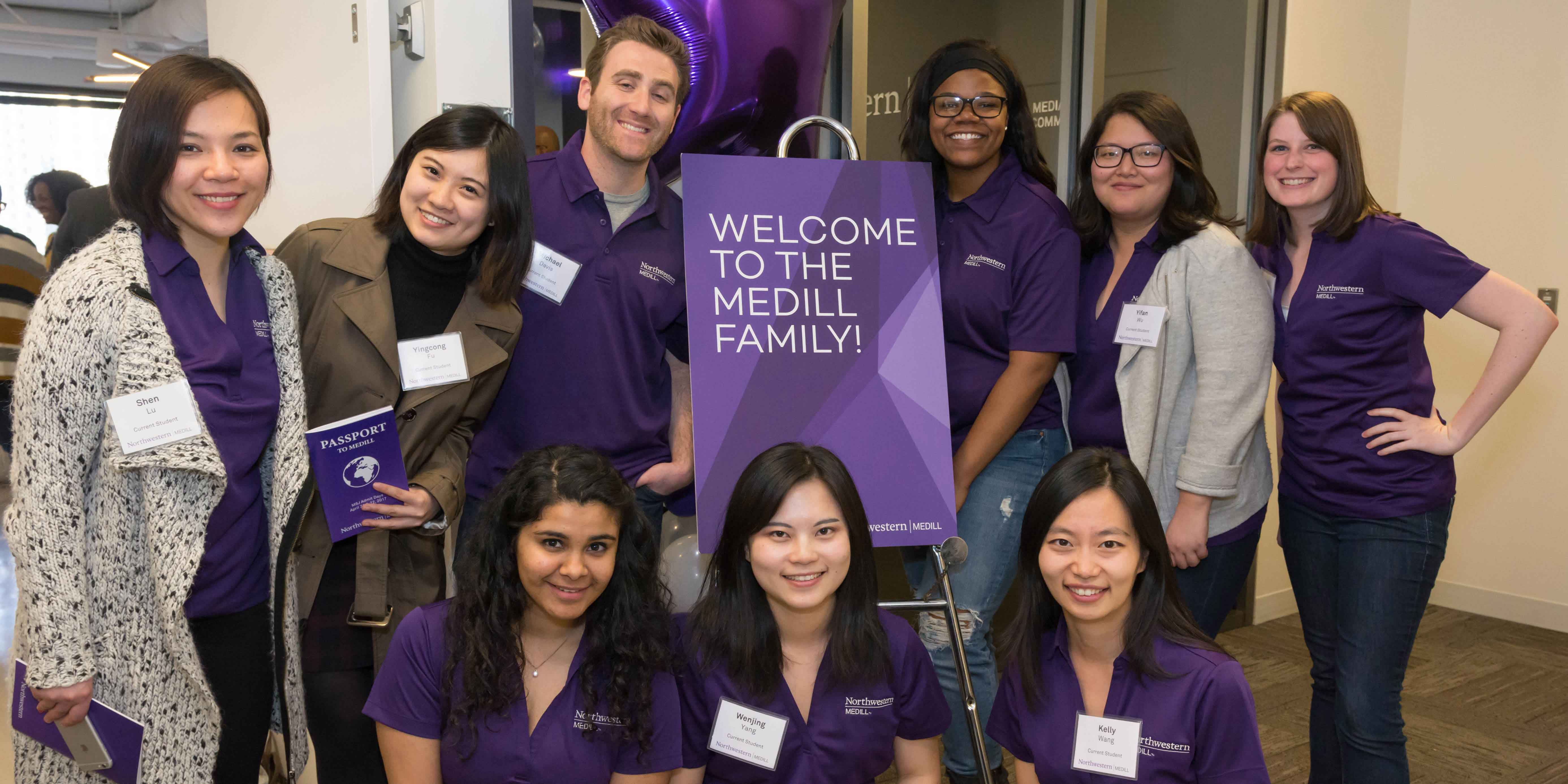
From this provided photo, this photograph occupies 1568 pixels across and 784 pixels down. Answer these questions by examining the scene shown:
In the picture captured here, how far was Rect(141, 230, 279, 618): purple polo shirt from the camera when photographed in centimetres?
172

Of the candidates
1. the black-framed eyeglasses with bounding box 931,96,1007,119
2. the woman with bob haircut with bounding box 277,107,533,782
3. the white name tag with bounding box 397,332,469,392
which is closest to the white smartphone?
the woman with bob haircut with bounding box 277,107,533,782

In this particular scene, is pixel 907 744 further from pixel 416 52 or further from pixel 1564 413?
pixel 1564 413

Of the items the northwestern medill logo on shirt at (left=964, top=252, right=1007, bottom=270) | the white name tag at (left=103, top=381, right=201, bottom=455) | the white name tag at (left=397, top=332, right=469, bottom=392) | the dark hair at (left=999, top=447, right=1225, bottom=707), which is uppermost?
the northwestern medill logo on shirt at (left=964, top=252, right=1007, bottom=270)

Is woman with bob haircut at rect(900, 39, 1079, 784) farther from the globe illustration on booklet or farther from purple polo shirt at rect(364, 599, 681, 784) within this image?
the globe illustration on booklet

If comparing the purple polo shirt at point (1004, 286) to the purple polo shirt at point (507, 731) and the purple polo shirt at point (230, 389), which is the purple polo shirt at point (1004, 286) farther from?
the purple polo shirt at point (230, 389)

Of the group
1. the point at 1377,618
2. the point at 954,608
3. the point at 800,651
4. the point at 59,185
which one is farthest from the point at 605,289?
the point at 59,185

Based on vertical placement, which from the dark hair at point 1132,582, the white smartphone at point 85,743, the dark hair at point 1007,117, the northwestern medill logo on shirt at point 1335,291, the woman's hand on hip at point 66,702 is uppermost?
the dark hair at point 1007,117

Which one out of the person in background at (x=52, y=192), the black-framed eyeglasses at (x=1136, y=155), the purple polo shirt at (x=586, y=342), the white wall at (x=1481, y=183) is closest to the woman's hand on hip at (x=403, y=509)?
the purple polo shirt at (x=586, y=342)

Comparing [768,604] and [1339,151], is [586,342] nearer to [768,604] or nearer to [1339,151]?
[768,604]

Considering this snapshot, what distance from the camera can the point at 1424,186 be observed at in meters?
4.66

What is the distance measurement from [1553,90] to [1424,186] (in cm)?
57

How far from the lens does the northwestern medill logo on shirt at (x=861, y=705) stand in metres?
1.90

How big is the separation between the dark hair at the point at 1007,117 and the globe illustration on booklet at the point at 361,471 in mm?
1341

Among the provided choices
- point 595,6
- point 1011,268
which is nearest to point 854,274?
point 1011,268
